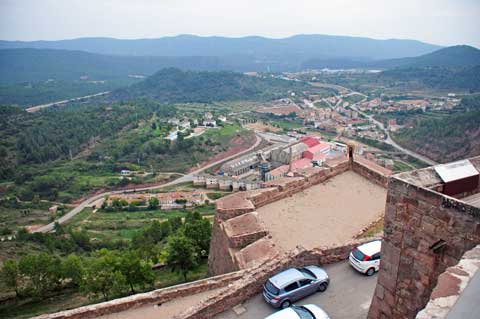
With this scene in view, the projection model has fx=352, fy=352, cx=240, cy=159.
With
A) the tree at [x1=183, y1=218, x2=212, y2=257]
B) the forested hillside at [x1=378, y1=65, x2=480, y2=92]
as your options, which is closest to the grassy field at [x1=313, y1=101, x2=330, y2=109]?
the forested hillside at [x1=378, y1=65, x2=480, y2=92]

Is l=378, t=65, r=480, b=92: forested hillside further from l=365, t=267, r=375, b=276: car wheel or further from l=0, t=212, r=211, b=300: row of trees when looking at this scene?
l=365, t=267, r=375, b=276: car wheel

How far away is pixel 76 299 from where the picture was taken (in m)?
21.1

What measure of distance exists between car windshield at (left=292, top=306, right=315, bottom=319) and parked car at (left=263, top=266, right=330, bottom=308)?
0.87 meters

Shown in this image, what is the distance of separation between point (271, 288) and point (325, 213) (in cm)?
573

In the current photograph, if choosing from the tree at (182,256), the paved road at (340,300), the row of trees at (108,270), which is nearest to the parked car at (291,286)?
the paved road at (340,300)

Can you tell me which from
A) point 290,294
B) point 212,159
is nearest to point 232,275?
point 290,294

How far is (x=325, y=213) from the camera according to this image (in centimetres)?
1473

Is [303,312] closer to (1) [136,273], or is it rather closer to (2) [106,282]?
(1) [136,273]

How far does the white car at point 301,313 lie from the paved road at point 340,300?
2.34 feet

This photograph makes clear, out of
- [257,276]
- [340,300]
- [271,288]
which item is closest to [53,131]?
[257,276]

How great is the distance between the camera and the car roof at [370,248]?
10.6 m

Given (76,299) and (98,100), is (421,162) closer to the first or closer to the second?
(76,299)

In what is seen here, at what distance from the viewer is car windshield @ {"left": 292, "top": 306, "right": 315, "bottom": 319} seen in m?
8.46

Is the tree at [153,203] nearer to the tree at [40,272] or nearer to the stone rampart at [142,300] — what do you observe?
the tree at [40,272]
